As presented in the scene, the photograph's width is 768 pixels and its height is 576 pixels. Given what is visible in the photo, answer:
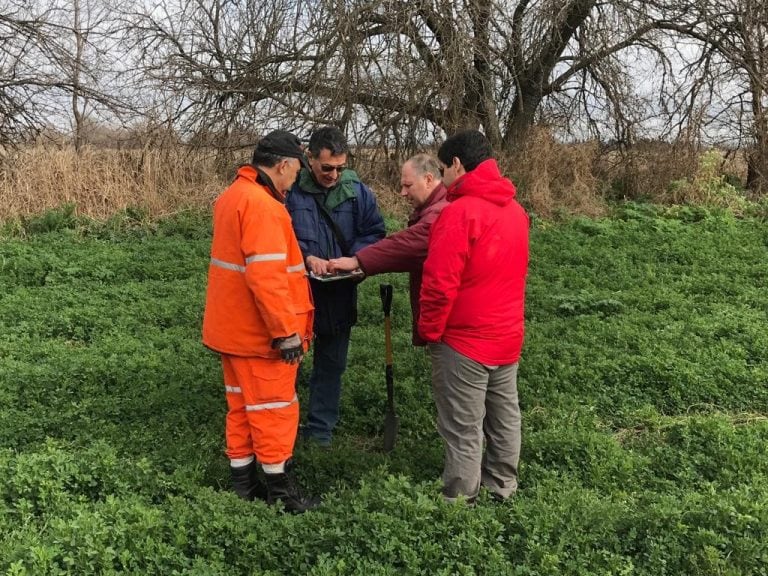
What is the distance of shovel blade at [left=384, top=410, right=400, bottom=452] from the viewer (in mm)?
4473

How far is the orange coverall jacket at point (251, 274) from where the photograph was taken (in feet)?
11.4

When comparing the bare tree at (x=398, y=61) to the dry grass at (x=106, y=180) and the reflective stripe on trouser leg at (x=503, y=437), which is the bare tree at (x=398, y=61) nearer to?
the dry grass at (x=106, y=180)

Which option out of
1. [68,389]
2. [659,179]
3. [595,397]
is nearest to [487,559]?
[595,397]

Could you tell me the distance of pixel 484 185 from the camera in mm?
3359

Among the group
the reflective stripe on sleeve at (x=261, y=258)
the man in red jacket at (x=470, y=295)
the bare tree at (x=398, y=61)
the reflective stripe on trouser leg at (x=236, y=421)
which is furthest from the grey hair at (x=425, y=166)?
the bare tree at (x=398, y=61)

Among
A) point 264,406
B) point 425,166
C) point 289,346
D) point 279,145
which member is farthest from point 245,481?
point 425,166

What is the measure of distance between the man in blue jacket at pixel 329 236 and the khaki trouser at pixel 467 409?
1.09m

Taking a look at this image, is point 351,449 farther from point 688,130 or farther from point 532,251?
point 688,130

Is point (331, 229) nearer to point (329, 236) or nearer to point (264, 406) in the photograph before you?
point (329, 236)

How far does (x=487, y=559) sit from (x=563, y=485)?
1.16m

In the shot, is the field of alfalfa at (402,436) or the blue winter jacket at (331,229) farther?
the blue winter jacket at (331,229)

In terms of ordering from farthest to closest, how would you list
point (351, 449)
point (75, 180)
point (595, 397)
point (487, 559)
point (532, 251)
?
point (75, 180) → point (532, 251) → point (595, 397) → point (351, 449) → point (487, 559)

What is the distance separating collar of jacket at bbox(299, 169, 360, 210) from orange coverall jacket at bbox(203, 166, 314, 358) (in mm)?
651

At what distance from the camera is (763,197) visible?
11.9m
